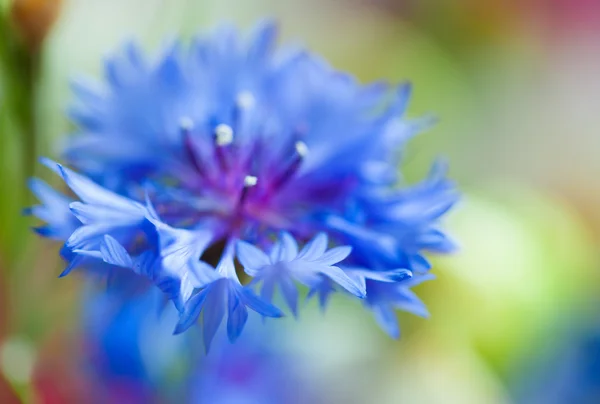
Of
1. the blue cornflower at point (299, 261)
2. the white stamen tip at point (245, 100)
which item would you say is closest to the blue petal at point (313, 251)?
the blue cornflower at point (299, 261)

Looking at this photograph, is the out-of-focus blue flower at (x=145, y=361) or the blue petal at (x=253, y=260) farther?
the out-of-focus blue flower at (x=145, y=361)

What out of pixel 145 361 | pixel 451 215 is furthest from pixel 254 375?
pixel 451 215

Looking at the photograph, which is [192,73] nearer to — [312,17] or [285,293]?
[285,293]

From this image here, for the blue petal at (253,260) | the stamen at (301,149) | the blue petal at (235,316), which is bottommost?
the blue petal at (235,316)

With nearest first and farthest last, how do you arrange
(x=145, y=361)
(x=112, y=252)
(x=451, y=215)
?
1. (x=112, y=252)
2. (x=145, y=361)
3. (x=451, y=215)

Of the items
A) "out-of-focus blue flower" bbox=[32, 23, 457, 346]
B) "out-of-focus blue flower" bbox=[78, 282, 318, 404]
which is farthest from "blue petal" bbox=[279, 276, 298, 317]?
"out-of-focus blue flower" bbox=[78, 282, 318, 404]

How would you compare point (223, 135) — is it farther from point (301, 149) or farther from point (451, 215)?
point (451, 215)

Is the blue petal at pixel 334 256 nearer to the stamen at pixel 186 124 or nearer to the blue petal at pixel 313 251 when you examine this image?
the blue petal at pixel 313 251
